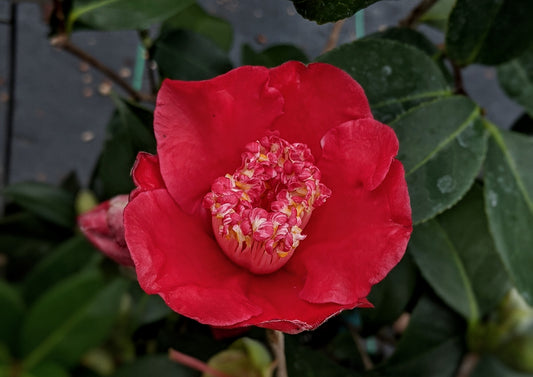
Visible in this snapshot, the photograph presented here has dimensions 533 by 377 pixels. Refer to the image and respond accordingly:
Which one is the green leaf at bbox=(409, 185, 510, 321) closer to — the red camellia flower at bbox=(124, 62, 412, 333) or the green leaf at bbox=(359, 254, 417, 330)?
the green leaf at bbox=(359, 254, 417, 330)

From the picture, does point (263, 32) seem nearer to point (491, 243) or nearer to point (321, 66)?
point (491, 243)

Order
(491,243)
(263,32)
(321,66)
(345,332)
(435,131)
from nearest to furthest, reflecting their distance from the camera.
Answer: (321,66) < (435,131) < (491,243) < (345,332) < (263,32)

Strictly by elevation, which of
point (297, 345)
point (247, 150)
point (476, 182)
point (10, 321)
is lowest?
point (10, 321)

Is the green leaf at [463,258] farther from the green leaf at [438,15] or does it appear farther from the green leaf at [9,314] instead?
the green leaf at [9,314]

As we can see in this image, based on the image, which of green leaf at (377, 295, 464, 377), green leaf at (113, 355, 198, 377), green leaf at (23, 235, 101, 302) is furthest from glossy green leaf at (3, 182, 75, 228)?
green leaf at (377, 295, 464, 377)

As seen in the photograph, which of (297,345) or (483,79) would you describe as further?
(483,79)

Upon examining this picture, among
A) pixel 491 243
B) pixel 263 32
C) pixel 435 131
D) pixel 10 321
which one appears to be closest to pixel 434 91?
pixel 435 131

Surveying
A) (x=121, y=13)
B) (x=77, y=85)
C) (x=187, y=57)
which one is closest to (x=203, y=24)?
(x=187, y=57)
